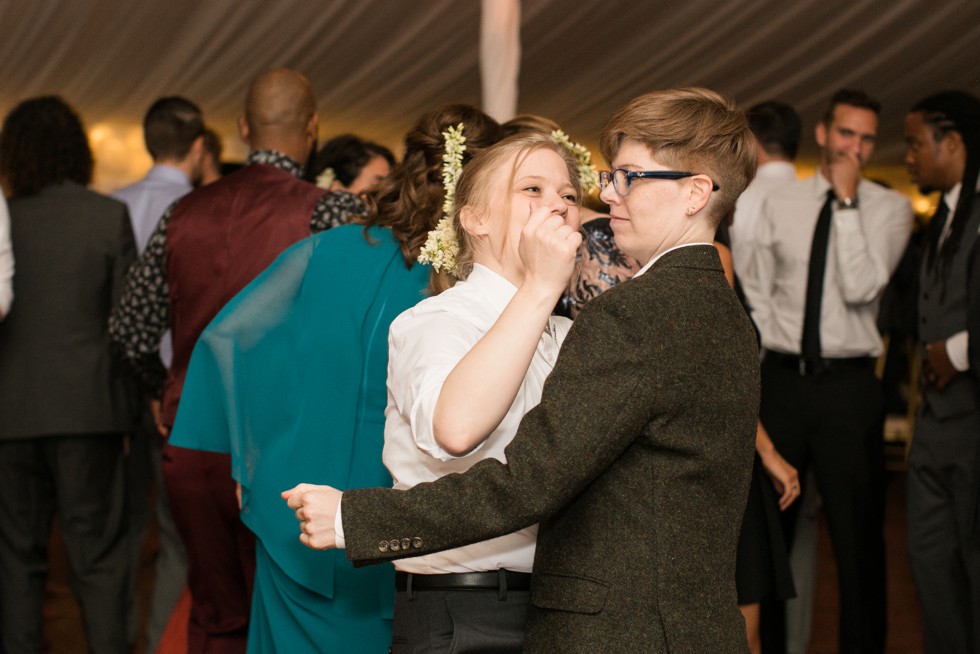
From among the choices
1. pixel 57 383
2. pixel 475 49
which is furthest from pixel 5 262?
pixel 475 49

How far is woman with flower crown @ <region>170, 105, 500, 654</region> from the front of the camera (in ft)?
6.72

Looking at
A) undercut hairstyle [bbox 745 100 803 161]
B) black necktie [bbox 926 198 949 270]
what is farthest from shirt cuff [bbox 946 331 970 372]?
undercut hairstyle [bbox 745 100 803 161]

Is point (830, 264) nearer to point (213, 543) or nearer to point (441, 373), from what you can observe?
point (213, 543)

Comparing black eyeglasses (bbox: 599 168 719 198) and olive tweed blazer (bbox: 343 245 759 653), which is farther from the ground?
black eyeglasses (bbox: 599 168 719 198)

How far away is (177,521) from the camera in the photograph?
2689 mm

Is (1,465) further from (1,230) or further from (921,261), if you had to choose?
(921,261)

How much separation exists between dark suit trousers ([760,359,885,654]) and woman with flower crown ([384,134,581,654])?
1735 mm

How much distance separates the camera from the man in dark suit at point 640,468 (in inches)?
49.1

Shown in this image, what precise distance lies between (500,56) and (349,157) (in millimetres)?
947

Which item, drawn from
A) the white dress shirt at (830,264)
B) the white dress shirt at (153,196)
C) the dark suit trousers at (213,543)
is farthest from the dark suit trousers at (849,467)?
the white dress shirt at (153,196)

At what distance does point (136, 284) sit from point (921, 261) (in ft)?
7.72

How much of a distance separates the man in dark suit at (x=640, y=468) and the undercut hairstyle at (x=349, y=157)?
2586 mm

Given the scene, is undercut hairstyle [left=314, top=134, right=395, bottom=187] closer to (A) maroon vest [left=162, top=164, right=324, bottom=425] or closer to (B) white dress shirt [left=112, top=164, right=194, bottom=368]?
(B) white dress shirt [left=112, top=164, right=194, bottom=368]

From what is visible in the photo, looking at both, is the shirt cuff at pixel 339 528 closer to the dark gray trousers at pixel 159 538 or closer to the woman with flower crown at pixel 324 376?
the woman with flower crown at pixel 324 376
